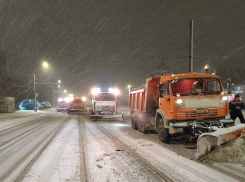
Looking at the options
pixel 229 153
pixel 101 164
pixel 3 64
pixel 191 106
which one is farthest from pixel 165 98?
pixel 3 64

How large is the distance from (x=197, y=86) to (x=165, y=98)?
4.19 feet

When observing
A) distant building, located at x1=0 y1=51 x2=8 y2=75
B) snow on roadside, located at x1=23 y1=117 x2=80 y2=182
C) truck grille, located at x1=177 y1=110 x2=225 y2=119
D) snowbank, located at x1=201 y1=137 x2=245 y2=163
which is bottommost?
snow on roadside, located at x1=23 y1=117 x2=80 y2=182

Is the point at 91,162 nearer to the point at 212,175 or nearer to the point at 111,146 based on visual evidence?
the point at 111,146

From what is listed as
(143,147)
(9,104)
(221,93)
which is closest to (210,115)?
(221,93)

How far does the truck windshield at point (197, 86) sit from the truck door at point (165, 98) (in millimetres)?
363

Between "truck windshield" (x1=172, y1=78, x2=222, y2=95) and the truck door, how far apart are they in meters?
0.36

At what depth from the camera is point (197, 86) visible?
909 cm

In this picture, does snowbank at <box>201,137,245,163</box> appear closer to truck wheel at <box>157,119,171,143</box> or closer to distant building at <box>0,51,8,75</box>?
truck wheel at <box>157,119,171,143</box>

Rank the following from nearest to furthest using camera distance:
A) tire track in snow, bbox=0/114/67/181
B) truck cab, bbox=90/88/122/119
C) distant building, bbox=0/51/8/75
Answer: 1. tire track in snow, bbox=0/114/67/181
2. truck cab, bbox=90/88/122/119
3. distant building, bbox=0/51/8/75

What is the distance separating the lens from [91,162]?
637 centimetres

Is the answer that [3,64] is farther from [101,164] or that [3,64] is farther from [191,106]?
[101,164]

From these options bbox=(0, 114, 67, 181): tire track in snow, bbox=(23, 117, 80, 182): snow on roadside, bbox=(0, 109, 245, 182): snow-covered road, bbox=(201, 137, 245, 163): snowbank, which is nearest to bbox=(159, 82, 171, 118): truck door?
bbox=(0, 109, 245, 182): snow-covered road

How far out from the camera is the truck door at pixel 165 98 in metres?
8.89

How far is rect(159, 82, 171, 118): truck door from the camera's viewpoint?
8.89 meters
